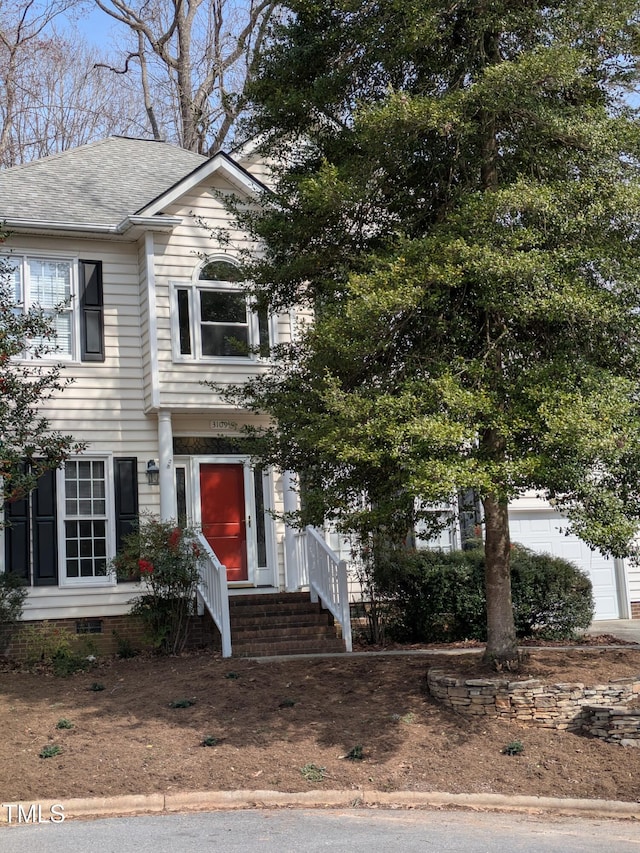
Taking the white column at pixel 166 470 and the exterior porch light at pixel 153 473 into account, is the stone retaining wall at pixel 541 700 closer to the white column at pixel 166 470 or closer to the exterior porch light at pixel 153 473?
the white column at pixel 166 470

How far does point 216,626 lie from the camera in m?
13.6

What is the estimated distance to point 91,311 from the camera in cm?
1507

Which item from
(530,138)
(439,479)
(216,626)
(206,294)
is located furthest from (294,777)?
(206,294)

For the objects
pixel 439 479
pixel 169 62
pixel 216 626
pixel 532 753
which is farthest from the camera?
pixel 169 62

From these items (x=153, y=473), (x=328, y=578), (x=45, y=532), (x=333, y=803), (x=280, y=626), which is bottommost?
(x=333, y=803)

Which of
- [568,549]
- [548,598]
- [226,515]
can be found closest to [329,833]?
[548,598]

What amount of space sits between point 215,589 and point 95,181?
7.95 metres

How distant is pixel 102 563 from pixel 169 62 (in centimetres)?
1625

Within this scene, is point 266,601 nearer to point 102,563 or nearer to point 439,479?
point 102,563

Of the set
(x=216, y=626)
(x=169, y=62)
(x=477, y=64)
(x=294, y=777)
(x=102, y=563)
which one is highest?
(x=169, y=62)

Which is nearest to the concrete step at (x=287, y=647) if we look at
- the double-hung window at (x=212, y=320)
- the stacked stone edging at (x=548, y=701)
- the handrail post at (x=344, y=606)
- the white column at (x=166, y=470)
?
the handrail post at (x=344, y=606)

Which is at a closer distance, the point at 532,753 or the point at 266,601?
the point at 532,753

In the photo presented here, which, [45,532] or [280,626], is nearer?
A: [280,626]

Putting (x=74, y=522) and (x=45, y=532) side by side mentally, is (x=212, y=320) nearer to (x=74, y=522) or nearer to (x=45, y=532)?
(x=74, y=522)
